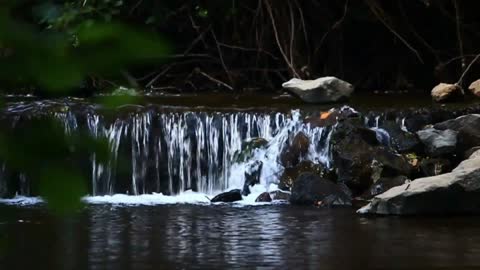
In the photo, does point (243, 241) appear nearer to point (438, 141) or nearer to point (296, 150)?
point (438, 141)

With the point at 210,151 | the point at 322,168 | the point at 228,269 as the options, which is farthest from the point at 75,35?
the point at 210,151

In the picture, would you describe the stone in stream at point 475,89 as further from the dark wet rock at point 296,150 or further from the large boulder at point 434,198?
the large boulder at point 434,198

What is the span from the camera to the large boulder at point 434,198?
8039 mm

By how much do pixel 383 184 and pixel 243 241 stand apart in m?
2.92

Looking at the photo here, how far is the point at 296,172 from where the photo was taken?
9.91m

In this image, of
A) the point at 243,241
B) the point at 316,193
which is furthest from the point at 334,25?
the point at 243,241

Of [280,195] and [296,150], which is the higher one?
[296,150]

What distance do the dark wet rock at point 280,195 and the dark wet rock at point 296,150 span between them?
2.77 feet

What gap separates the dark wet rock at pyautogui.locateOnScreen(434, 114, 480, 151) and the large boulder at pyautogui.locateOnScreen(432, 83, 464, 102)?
5.30ft

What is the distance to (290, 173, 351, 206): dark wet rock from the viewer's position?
29.2ft

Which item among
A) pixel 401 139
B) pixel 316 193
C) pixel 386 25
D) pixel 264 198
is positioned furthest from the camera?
pixel 386 25

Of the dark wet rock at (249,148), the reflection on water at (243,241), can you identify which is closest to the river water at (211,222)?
the reflection on water at (243,241)

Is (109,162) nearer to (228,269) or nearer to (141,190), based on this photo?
(228,269)

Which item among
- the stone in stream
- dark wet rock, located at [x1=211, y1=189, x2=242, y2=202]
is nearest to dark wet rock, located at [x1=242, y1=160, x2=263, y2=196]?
dark wet rock, located at [x1=211, y1=189, x2=242, y2=202]
